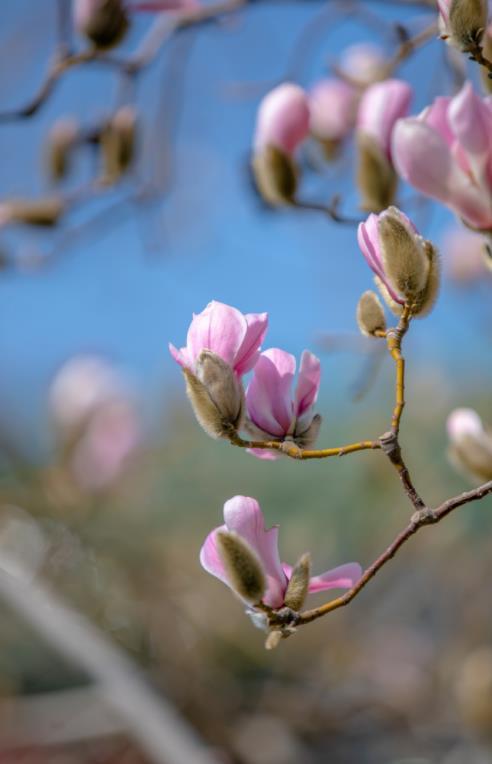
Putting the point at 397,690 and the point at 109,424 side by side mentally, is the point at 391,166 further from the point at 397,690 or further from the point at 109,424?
the point at 397,690

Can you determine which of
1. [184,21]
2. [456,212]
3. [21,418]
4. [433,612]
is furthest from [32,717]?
[456,212]

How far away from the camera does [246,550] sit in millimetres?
365

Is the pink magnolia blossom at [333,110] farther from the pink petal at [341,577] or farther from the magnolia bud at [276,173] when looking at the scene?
the pink petal at [341,577]

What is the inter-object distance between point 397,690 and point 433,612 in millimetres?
528

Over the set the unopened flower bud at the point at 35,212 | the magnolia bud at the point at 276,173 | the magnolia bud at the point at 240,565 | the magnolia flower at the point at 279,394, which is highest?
the unopened flower bud at the point at 35,212

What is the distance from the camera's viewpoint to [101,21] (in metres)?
0.70

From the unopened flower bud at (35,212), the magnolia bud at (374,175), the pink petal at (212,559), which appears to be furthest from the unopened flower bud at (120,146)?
the pink petal at (212,559)

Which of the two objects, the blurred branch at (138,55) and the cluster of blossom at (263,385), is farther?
the blurred branch at (138,55)

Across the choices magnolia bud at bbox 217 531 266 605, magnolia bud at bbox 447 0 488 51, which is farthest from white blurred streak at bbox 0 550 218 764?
magnolia bud at bbox 447 0 488 51

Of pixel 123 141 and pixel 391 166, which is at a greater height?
pixel 123 141

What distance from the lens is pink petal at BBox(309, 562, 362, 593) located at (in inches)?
15.5

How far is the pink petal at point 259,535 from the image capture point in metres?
0.37

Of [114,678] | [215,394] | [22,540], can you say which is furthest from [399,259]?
[22,540]

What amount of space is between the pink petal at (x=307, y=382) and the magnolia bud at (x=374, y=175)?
0.67ft
